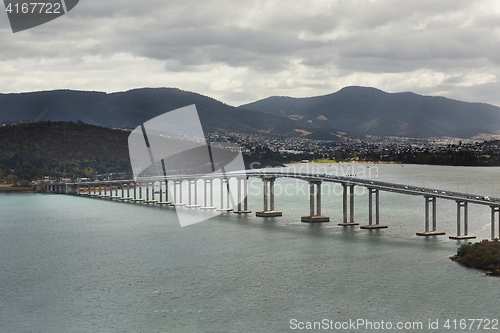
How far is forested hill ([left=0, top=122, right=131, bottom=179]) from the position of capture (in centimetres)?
15100

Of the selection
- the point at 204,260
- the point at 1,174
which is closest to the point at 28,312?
the point at 204,260

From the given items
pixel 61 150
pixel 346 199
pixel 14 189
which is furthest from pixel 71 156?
pixel 346 199

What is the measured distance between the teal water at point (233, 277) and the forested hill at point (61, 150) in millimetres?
86210

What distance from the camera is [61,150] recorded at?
165500 millimetres

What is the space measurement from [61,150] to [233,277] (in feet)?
431

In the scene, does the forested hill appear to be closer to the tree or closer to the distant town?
the distant town

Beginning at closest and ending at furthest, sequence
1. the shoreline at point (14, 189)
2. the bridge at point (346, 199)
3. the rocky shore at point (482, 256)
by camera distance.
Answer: the rocky shore at point (482, 256)
the bridge at point (346, 199)
the shoreline at point (14, 189)

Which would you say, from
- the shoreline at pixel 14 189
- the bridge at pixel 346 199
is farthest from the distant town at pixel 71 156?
the bridge at pixel 346 199

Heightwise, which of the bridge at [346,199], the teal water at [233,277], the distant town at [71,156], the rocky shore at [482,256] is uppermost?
the distant town at [71,156]

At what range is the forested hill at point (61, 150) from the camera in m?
151

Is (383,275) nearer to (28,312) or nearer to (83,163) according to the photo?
(28,312)

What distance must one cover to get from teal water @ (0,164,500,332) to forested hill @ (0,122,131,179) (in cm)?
8621

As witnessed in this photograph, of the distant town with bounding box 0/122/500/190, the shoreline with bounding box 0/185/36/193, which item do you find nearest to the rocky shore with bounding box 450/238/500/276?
the shoreline with bounding box 0/185/36/193

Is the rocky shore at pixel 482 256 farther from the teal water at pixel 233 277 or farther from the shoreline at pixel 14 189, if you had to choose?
the shoreline at pixel 14 189
